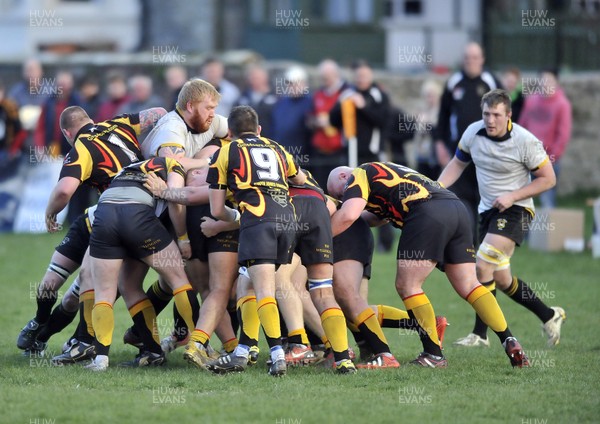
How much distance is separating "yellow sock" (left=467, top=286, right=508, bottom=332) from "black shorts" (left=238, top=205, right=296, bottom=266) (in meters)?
1.50

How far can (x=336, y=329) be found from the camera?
829 cm

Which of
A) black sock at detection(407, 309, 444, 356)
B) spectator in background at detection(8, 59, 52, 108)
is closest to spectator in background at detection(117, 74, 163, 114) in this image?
spectator in background at detection(8, 59, 52, 108)

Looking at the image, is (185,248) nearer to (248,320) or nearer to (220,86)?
(248,320)

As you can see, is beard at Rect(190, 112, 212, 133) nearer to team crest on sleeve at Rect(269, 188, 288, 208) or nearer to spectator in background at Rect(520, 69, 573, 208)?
team crest on sleeve at Rect(269, 188, 288, 208)

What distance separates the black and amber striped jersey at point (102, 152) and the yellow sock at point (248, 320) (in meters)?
1.54

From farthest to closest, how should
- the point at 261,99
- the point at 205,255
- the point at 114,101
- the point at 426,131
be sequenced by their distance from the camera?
the point at 114,101 → the point at 426,131 → the point at 261,99 → the point at 205,255

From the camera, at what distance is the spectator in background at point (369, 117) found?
1567 centimetres

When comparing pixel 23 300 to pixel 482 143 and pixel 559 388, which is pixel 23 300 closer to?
pixel 482 143

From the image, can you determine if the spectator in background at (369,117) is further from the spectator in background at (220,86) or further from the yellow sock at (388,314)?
the yellow sock at (388,314)

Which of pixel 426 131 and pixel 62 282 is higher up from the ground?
pixel 426 131

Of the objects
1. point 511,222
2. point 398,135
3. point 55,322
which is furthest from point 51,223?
point 398,135

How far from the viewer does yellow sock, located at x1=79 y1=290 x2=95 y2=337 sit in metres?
8.97

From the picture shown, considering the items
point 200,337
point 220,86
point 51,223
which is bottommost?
point 200,337

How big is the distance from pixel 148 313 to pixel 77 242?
3.17 feet
